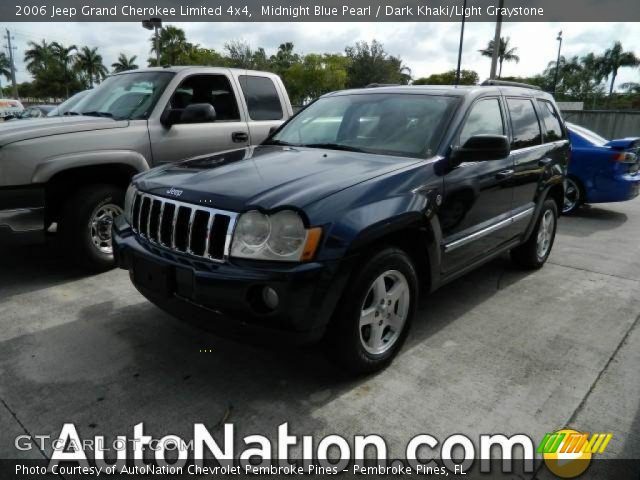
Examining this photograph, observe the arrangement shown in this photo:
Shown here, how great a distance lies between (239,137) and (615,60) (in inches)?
2626

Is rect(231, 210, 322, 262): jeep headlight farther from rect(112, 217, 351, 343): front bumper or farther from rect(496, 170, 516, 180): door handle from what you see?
rect(496, 170, 516, 180): door handle

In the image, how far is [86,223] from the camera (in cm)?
434

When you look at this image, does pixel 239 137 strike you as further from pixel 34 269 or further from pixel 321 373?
pixel 321 373

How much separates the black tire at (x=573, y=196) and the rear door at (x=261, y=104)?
474 cm

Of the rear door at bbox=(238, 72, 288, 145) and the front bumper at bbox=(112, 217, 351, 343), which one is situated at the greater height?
the rear door at bbox=(238, 72, 288, 145)

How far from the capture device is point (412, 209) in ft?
9.54

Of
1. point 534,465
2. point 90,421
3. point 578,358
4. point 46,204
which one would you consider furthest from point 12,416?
point 578,358

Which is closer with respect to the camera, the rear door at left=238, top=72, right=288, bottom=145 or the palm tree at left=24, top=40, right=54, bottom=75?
the rear door at left=238, top=72, right=288, bottom=145

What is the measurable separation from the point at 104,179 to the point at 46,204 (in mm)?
584

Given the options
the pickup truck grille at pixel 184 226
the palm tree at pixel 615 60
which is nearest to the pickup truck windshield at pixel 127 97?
the pickup truck grille at pixel 184 226

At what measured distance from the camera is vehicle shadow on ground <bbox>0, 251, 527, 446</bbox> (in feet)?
8.43

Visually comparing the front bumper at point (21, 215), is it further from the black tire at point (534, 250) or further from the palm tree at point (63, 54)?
the palm tree at point (63, 54)

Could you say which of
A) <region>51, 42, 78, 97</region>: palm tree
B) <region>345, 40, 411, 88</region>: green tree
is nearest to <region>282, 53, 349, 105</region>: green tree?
<region>345, 40, 411, 88</region>: green tree

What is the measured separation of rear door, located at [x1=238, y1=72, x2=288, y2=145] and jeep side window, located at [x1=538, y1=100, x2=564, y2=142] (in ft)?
9.49
